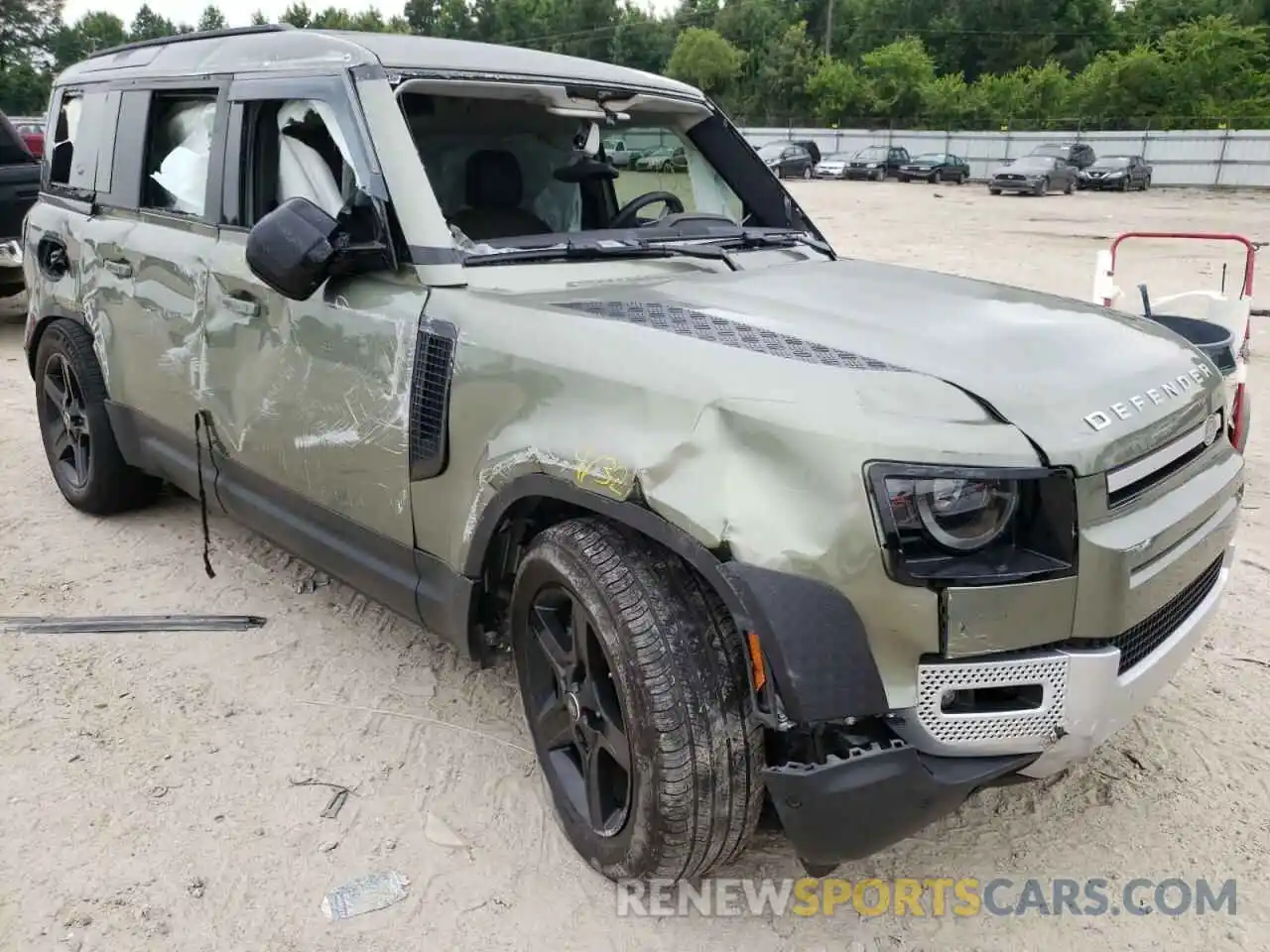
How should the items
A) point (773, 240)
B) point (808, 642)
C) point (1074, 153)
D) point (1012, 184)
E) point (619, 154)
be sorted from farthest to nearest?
point (1074, 153), point (1012, 184), point (619, 154), point (773, 240), point (808, 642)

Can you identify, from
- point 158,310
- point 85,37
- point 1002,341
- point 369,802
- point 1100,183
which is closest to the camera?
Result: point 1002,341

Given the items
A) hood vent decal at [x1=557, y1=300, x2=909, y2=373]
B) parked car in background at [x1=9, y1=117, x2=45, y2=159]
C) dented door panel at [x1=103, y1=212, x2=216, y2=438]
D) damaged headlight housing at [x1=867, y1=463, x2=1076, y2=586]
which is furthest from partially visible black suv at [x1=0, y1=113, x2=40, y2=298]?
damaged headlight housing at [x1=867, y1=463, x2=1076, y2=586]

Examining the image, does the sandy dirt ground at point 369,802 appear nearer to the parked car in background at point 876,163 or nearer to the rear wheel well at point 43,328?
the rear wheel well at point 43,328

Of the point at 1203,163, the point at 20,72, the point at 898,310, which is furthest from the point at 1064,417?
the point at 20,72

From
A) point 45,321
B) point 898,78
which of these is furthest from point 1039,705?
point 898,78

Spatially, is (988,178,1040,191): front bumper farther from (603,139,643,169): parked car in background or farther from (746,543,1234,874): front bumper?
(746,543,1234,874): front bumper

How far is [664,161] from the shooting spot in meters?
4.14

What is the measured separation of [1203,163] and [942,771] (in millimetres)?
43810

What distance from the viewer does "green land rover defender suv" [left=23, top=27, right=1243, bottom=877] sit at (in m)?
2.01

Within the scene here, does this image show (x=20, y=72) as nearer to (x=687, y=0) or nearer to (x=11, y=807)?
(x=687, y=0)

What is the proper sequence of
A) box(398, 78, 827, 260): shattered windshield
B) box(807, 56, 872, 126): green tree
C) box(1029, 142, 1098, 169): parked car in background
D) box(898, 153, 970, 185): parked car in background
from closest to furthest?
1. box(398, 78, 827, 260): shattered windshield
2. box(1029, 142, 1098, 169): parked car in background
3. box(898, 153, 970, 185): parked car in background
4. box(807, 56, 872, 126): green tree

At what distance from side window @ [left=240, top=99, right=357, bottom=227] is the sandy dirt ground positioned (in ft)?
5.14

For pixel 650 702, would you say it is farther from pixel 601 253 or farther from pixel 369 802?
pixel 601 253

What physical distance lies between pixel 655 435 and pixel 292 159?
194 cm
